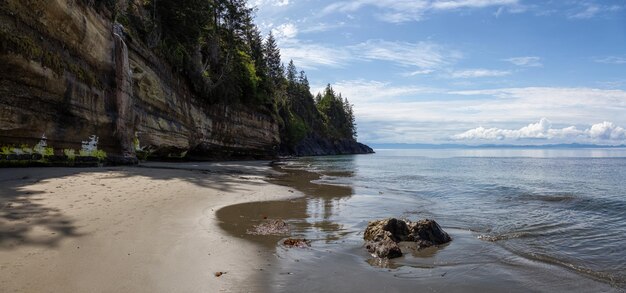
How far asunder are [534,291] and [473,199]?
40.6 feet

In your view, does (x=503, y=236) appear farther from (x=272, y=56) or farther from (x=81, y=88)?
(x=272, y=56)

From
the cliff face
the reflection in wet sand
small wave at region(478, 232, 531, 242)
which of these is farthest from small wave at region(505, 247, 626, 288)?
the cliff face

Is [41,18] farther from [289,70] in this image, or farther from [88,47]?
[289,70]

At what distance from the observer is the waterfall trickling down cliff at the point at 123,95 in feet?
61.9

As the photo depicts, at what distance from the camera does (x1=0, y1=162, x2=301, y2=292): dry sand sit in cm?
427

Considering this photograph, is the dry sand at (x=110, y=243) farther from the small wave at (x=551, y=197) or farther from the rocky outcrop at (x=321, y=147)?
the rocky outcrop at (x=321, y=147)

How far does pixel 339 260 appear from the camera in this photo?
6.19 m

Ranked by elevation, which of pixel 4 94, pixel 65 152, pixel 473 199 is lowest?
pixel 473 199

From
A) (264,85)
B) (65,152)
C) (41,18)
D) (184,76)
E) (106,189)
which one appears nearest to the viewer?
(106,189)

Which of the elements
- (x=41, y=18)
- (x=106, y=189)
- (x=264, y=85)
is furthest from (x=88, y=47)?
(x=264, y=85)

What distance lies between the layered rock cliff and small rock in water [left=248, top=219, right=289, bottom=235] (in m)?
9.39

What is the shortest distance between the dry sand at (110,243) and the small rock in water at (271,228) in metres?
0.79

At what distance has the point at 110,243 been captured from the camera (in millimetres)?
5645

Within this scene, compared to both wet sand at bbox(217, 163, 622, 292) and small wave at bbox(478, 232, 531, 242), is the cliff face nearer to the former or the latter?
wet sand at bbox(217, 163, 622, 292)
